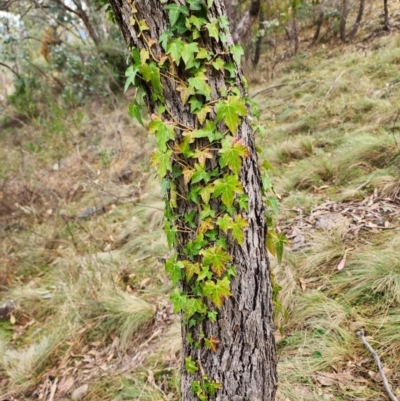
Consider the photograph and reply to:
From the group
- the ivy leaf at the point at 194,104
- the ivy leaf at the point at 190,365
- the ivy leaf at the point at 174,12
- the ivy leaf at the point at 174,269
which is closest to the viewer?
the ivy leaf at the point at 174,12

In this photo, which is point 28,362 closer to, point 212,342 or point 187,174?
point 212,342

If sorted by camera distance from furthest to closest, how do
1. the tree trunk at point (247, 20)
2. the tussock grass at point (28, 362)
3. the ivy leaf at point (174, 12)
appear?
1. the tree trunk at point (247, 20)
2. the tussock grass at point (28, 362)
3. the ivy leaf at point (174, 12)

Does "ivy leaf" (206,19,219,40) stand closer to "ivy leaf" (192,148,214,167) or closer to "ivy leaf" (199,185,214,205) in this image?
"ivy leaf" (192,148,214,167)

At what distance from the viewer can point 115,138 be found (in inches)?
273

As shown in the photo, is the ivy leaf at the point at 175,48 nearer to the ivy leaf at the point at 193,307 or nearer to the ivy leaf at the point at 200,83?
the ivy leaf at the point at 200,83

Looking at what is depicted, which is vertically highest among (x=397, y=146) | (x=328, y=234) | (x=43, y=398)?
(x=397, y=146)

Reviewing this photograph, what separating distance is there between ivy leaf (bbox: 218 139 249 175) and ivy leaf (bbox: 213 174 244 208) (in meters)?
0.04

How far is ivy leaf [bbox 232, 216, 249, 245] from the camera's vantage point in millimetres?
1324

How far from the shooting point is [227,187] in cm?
127

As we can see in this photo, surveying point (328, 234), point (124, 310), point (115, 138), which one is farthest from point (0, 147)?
point (328, 234)

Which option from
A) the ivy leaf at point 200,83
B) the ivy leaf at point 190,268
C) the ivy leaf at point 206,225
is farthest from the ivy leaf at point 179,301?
the ivy leaf at point 200,83

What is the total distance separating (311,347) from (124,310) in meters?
Result: 1.55

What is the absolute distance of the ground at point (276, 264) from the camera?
2084 millimetres

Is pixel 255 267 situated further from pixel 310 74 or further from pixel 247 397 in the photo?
pixel 310 74
